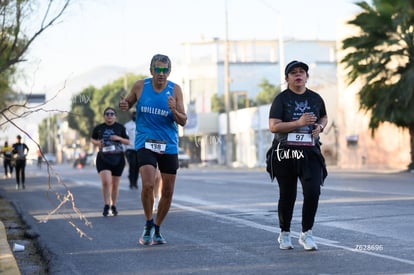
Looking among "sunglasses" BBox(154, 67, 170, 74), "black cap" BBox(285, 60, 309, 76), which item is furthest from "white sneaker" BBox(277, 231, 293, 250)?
"sunglasses" BBox(154, 67, 170, 74)

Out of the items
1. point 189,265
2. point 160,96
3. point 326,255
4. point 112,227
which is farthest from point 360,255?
point 112,227

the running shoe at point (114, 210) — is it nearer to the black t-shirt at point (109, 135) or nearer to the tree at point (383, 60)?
the black t-shirt at point (109, 135)

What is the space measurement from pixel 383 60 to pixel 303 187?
26335mm

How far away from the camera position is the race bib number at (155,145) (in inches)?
410

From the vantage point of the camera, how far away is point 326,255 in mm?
8914

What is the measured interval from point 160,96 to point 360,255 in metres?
2.90

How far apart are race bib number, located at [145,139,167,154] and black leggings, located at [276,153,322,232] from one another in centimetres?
142

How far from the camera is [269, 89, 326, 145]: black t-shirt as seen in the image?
9508mm

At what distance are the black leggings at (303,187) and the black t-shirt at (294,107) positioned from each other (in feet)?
0.87

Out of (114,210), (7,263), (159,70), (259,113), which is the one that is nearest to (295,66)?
(159,70)

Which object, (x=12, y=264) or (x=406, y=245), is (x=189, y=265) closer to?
(x=12, y=264)

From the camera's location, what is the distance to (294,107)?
9523mm

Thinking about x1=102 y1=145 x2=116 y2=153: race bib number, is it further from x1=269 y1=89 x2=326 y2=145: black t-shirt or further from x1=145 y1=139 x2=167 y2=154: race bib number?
x1=269 y1=89 x2=326 y2=145: black t-shirt

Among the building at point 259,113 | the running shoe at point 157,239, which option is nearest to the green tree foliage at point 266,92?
the building at point 259,113
